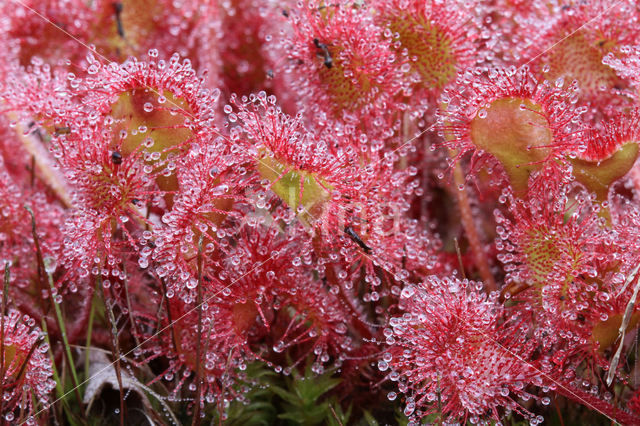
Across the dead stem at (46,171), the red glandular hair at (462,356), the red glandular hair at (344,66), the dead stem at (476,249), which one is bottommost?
the red glandular hair at (462,356)

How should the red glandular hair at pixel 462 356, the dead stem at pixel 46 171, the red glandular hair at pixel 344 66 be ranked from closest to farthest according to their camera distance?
1. the red glandular hair at pixel 462 356
2. the red glandular hair at pixel 344 66
3. the dead stem at pixel 46 171

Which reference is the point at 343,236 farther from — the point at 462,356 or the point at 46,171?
the point at 46,171

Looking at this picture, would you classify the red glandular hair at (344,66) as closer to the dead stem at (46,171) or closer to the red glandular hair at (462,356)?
the red glandular hair at (462,356)

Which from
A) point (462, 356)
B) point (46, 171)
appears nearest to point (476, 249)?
point (462, 356)

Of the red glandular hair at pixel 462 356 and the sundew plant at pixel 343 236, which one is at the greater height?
the sundew plant at pixel 343 236

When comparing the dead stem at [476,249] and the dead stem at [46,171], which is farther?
the dead stem at [46,171]

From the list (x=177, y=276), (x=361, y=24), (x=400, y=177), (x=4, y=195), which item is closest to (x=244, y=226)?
(x=177, y=276)

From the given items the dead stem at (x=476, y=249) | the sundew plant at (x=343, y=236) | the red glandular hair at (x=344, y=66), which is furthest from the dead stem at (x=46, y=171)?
the dead stem at (x=476, y=249)

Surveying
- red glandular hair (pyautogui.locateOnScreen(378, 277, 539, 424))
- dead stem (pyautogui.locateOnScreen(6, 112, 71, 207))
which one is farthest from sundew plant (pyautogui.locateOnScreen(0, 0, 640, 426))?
dead stem (pyautogui.locateOnScreen(6, 112, 71, 207))

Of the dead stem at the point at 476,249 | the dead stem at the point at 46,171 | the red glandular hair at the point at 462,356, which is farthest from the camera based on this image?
the dead stem at the point at 46,171
